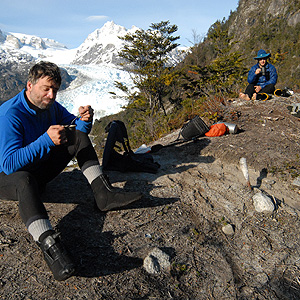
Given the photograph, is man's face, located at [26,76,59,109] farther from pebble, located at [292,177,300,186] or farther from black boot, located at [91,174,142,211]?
pebble, located at [292,177,300,186]

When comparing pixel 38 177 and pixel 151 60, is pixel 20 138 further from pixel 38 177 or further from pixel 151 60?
pixel 151 60

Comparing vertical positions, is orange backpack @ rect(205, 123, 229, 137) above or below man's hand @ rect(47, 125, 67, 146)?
below

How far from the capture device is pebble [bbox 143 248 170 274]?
1688 mm

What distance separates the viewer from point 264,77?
20.5 ft

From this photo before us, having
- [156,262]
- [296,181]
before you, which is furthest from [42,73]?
[296,181]

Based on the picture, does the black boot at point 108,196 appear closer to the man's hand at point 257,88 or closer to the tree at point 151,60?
the man's hand at point 257,88

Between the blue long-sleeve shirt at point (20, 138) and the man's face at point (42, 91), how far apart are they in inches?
2.5

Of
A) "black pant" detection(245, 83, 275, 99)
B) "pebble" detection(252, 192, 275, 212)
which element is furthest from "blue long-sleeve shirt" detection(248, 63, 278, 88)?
"pebble" detection(252, 192, 275, 212)

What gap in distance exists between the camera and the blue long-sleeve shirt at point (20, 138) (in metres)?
1.74

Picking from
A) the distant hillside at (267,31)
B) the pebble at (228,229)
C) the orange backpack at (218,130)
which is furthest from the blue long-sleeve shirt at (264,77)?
the distant hillside at (267,31)

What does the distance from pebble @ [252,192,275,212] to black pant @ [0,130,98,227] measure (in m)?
1.72

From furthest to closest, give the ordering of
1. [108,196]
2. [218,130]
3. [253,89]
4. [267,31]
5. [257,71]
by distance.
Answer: [267,31] → [253,89] → [257,71] → [218,130] → [108,196]

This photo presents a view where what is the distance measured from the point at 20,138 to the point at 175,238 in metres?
1.44

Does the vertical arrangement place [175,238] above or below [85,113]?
below
